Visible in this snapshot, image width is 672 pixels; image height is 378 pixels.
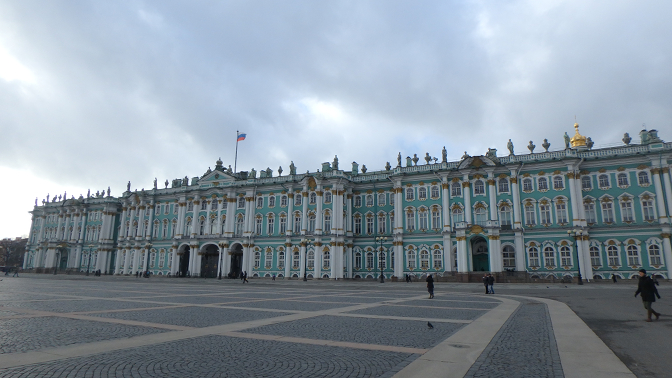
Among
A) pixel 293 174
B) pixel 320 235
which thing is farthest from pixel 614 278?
pixel 293 174

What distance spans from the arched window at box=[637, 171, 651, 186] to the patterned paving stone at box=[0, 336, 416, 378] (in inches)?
2025

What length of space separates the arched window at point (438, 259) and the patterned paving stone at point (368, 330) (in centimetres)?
4190

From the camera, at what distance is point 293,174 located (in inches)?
2606

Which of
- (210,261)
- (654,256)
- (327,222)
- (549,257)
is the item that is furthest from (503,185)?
(210,261)

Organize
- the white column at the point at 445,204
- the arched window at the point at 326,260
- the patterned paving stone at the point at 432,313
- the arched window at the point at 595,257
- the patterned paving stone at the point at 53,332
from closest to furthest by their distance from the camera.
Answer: the patterned paving stone at the point at 53,332
the patterned paving stone at the point at 432,313
the arched window at the point at 595,257
the white column at the point at 445,204
the arched window at the point at 326,260

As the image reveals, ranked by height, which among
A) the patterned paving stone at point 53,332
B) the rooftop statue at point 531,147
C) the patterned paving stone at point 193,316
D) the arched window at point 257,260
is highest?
the rooftop statue at point 531,147

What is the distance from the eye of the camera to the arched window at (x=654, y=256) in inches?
1757

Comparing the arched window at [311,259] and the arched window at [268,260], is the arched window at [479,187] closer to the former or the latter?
the arched window at [311,259]

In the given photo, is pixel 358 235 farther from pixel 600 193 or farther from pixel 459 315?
pixel 459 315

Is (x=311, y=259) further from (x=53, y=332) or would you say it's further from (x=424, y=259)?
(x=53, y=332)

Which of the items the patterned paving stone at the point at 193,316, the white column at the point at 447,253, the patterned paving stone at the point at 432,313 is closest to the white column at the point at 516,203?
the white column at the point at 447,253

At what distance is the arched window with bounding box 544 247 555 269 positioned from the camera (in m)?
48.5

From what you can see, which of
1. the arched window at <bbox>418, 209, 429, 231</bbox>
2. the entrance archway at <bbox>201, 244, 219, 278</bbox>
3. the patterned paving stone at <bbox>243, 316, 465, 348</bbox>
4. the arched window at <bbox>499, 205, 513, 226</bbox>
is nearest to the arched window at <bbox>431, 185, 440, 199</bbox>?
the arched window at <bbox>418, 209, 429, 231</bbox>

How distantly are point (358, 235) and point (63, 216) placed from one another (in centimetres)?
6985
